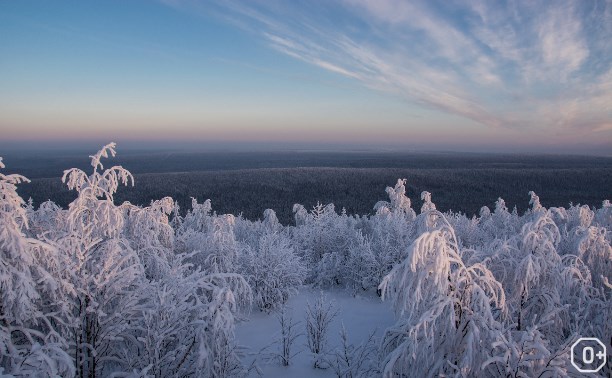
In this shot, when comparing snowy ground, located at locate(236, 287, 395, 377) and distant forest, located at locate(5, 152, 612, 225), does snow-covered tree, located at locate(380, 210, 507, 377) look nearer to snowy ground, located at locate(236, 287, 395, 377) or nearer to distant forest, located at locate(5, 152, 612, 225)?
snowy ground, located at locate(236, 287, 395, 377)

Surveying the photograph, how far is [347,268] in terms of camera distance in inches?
538

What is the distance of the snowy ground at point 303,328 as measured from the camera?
299 inches

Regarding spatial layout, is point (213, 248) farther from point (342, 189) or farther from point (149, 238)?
point (342, 189)

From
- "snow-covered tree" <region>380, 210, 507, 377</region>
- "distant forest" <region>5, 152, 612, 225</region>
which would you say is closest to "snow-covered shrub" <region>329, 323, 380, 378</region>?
"snow-covered tree" <region>380, 210, 507, 377</region>

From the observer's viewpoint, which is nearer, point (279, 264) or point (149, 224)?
point (149, 224)

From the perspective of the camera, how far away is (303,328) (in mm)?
9766

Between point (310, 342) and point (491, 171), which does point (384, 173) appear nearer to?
point (491, 171)

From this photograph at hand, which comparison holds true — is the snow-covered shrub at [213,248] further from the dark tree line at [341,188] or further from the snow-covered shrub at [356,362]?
the dark tree line at [341,188]

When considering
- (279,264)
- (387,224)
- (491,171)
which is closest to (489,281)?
(279,264)

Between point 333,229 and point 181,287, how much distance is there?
11821 mm

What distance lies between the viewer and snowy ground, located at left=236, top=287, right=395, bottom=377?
299 inches

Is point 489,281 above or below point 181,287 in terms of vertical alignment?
above

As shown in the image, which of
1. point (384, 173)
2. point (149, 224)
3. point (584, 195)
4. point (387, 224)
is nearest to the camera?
point (149, 224)

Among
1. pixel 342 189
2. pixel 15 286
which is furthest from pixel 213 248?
pixel 342 189
